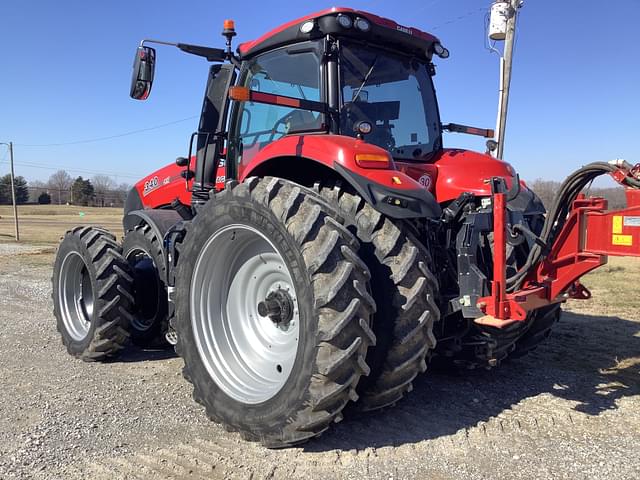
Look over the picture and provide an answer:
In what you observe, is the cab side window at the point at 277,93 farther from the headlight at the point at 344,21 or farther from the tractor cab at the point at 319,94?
the headlight at the point at 344,21

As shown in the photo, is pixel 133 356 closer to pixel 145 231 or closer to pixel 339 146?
pixel 145 231

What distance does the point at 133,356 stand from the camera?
498cm

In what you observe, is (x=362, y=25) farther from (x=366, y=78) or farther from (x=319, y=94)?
(x=319, y=94)

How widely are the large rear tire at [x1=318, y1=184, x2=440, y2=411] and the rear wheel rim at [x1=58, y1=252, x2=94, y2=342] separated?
3.35 m

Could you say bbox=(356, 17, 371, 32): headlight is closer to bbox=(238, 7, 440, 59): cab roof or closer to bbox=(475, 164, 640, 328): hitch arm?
bbox=(238, 7, 440, 59): cab roof

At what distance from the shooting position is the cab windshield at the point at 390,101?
376 centimetres

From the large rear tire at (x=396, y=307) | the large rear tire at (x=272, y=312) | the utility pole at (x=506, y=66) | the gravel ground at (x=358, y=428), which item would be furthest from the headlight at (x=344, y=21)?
the utility pole at (x=506, y=66)

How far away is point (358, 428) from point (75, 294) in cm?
339

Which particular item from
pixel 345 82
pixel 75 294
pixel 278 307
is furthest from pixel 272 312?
pixel 75 294

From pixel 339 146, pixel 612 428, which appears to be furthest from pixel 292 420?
pixel 612 428

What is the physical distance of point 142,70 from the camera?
4227 millimetres

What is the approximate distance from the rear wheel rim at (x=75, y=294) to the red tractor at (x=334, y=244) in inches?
7.3

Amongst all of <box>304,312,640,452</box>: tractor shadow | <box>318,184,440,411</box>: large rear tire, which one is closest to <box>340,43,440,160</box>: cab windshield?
<box>318,184,440,411</box>: large rear tire

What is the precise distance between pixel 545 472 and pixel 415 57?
10.2 feet
